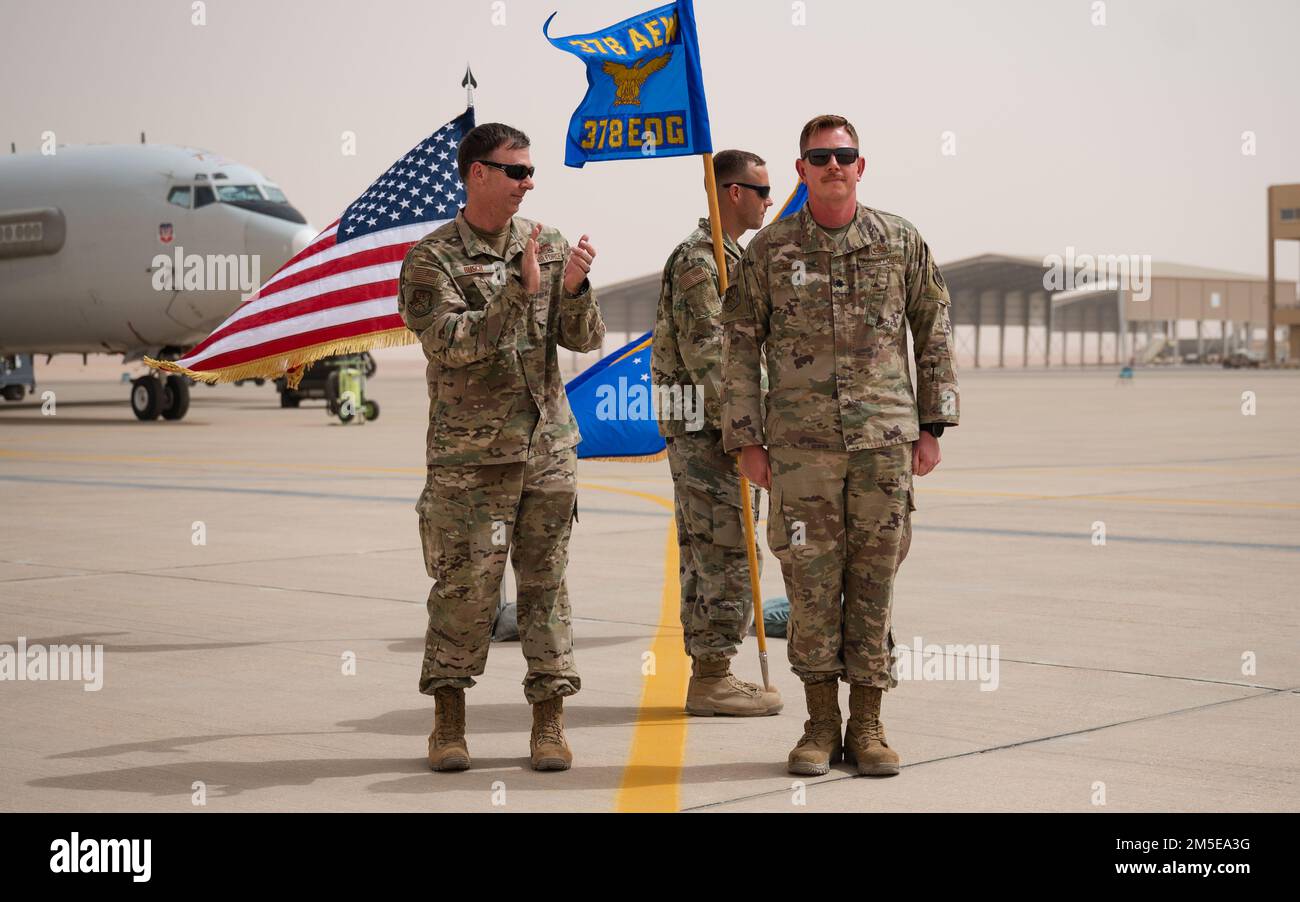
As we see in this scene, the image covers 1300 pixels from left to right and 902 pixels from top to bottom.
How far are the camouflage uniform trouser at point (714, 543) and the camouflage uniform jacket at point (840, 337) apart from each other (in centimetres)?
97

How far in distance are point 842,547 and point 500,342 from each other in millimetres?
1441

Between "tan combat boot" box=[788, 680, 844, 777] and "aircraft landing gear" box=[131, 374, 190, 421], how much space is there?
28.6 m

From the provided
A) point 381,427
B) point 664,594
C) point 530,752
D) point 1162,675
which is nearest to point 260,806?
point 530,752

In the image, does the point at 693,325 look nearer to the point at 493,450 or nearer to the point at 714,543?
the point at 714,543

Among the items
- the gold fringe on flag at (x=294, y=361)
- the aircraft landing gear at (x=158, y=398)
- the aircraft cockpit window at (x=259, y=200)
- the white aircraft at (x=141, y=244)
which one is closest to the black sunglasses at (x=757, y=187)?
the gold fringe on flag at (x=294, y=361)

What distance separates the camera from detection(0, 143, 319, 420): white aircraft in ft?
99.9

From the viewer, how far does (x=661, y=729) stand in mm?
6332

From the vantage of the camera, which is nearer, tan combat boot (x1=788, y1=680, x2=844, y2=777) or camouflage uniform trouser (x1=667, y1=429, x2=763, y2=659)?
tan combat boot (x1=788, y1=680, x2=844, y2=777)

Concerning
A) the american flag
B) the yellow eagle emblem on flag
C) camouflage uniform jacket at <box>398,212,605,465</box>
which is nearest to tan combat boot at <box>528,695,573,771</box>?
camouflage uniform jacket at <box>398,212,605,465</box>

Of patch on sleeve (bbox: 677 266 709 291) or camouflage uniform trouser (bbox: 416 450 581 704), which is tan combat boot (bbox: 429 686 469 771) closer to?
camouflage uniform trouser (bbox: 416 450 581 704)

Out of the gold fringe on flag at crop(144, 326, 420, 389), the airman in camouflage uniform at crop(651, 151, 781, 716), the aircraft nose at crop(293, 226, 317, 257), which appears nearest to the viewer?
the airman in camouflage uniform at crop(651, 151, 781, 716)
